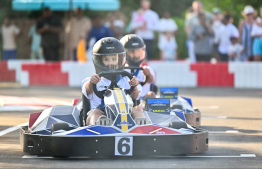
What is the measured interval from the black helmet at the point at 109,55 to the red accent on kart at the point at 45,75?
1230 centimetres

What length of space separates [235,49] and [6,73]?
6.95 m

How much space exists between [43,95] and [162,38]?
263 inches

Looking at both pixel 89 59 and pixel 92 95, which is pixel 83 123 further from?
pixel 89 59

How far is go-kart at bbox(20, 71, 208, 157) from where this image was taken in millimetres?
8266

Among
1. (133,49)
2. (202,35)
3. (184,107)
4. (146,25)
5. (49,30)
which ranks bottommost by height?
(184,107)

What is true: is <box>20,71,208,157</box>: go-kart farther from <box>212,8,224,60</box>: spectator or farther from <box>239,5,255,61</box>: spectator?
<box>212,8,224,60</box>: spectator

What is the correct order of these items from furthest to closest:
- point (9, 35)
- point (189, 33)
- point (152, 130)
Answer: point (9, 35) < point (189, 33) < point (152, 130)

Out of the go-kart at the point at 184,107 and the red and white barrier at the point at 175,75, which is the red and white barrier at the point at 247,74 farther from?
the go-kart at the point at 184,107

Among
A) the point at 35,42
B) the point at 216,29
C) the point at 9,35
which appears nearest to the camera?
the point at 216,29

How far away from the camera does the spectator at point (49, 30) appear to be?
22828 millimetres

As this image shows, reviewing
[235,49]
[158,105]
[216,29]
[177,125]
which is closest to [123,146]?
[177,125]

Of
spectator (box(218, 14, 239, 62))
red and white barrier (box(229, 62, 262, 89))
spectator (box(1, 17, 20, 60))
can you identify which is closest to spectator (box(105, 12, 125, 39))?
spectator (box(218, 14, 239, 62))

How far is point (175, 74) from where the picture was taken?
838 inches

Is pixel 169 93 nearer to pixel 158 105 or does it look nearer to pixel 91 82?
pixel 158 105
